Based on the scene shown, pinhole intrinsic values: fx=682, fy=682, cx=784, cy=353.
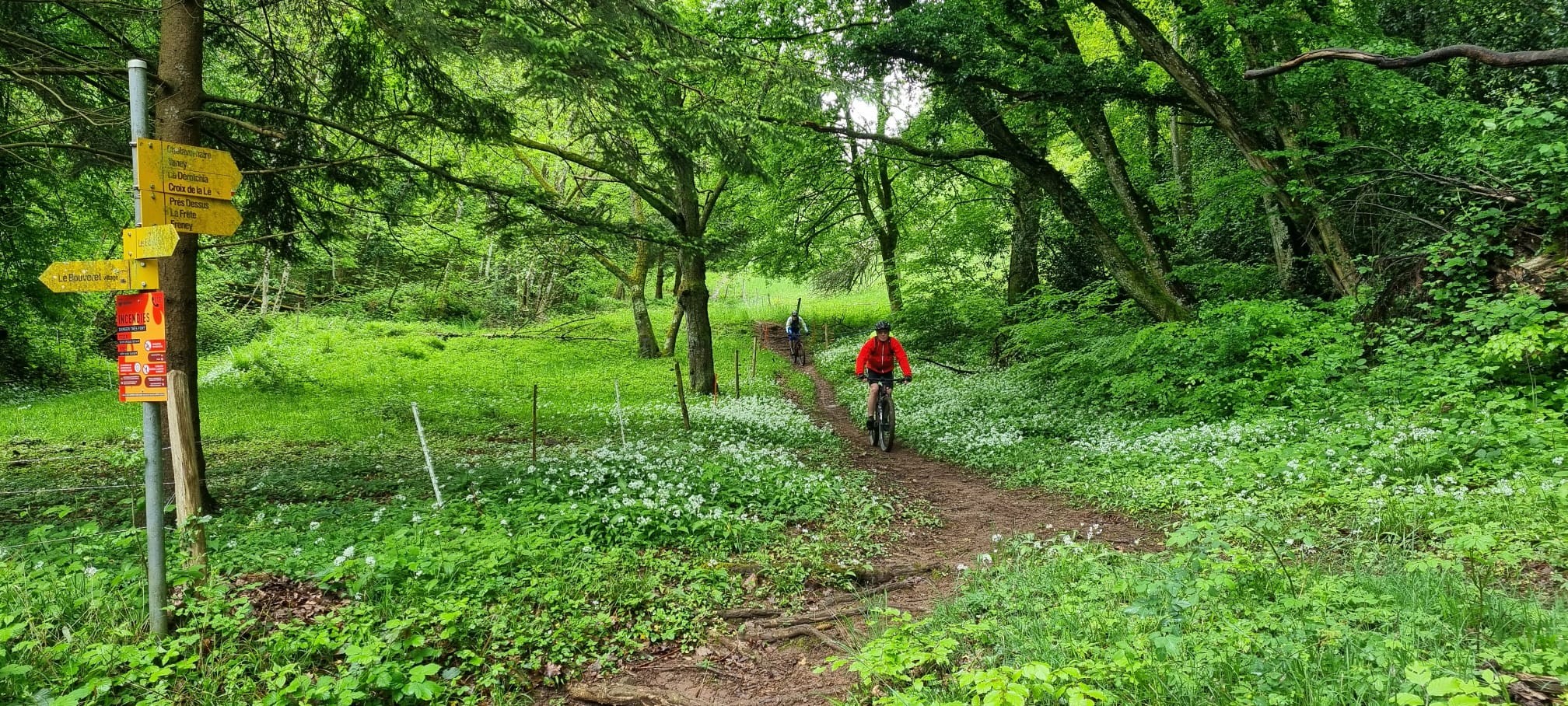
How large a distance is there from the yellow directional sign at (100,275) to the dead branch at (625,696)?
3557 millimetres

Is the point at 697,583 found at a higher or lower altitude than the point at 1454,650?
lower

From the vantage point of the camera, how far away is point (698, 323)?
1691cm

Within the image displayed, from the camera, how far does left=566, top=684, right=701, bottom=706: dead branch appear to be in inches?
163

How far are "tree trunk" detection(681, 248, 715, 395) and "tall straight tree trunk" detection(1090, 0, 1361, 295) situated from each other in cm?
932

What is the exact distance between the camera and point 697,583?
17.9 feet

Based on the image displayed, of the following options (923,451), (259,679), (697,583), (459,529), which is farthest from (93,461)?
(923,451)

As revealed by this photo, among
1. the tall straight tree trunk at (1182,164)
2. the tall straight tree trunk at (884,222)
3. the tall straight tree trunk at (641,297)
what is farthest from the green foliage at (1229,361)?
the tall straight tree trunk at (641,297)

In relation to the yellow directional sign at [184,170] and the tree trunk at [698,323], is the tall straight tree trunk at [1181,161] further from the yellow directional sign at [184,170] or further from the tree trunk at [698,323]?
the yellow directional sign at [184,170]

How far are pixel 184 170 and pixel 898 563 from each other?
5980mm

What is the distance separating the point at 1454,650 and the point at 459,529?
6.34 m

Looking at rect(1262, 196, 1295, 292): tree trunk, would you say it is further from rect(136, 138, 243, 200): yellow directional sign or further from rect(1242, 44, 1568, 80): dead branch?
rect(136, 138, 243, 200): yellow directional sign

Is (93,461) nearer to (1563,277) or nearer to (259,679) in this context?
(259,679)

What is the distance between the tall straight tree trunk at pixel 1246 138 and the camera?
9.69 meters

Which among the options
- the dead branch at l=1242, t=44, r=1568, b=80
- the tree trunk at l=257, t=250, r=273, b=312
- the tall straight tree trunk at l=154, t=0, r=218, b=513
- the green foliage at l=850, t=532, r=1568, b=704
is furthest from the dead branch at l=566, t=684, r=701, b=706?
the tree trunk at l=257, t=250, r=273, b=312
